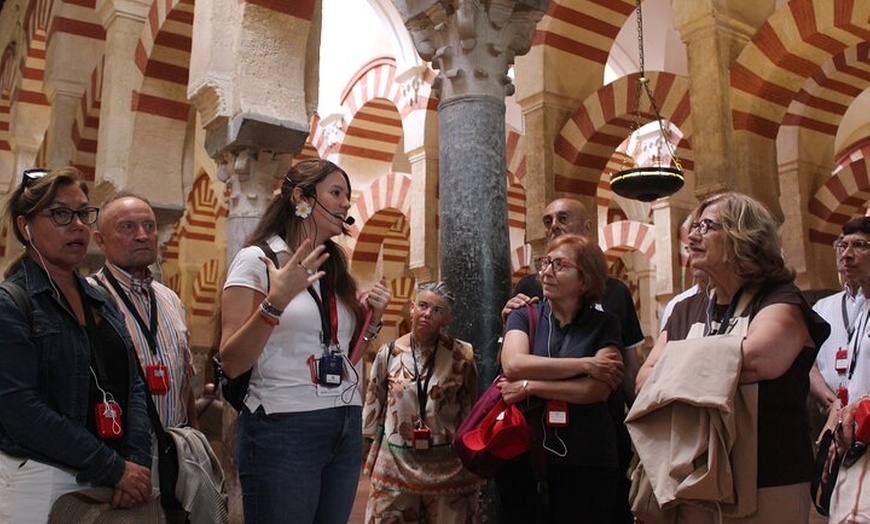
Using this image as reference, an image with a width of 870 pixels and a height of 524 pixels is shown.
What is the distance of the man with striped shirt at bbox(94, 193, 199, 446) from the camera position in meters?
2.21

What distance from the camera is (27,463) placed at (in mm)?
1772

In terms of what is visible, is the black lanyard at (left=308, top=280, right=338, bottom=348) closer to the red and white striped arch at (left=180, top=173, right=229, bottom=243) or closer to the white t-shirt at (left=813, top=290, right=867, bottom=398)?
the white t-shirt at (left=813, top=290, right=867, bottom=398)

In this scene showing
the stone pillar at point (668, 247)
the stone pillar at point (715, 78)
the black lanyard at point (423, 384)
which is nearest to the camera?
the black lanyard at point (423, 384)

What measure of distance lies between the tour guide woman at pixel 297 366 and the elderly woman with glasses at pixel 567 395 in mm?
537

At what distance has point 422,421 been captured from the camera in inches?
123

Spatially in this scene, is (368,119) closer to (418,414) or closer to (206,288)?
(206,288)

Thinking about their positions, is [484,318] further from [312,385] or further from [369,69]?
[369,69]

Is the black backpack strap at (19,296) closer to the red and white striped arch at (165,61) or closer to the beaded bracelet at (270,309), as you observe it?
the beaded bracelet at (270,309)

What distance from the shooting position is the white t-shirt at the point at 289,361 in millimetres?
1960

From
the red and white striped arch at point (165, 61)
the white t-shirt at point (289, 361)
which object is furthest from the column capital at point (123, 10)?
the white t-shirt at point (289, 361)


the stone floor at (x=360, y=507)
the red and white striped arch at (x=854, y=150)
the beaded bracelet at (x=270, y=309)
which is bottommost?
the stone floor at (x=360, y=507)

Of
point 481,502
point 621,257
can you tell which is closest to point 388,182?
point 621,257

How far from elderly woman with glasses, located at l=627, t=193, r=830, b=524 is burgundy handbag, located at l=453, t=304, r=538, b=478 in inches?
19.0

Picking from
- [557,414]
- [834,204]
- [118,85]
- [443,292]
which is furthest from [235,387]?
[834,204]
